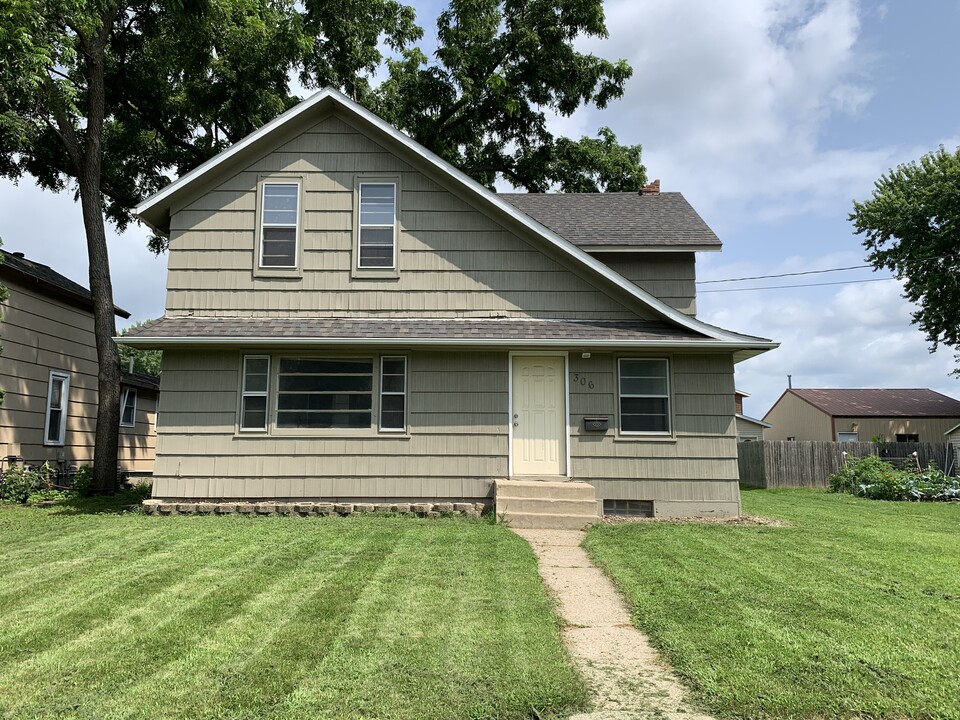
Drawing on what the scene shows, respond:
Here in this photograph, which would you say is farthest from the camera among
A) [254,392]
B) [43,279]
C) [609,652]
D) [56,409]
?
[56,409]

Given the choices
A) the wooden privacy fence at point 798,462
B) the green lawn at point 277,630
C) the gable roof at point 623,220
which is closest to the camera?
the green lawn at point 277,630

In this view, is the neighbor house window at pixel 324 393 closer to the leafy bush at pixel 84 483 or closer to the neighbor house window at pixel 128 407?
the leafy bush at pixel 84 483

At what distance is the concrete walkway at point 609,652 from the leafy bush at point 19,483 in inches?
401

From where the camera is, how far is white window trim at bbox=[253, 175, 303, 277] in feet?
37.4

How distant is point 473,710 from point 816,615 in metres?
3.13

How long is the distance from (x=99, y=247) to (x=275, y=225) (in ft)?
18.9

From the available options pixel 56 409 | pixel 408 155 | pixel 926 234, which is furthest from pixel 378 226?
pixel 926 234

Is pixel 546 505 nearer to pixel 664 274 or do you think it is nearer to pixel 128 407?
pixel 664 274

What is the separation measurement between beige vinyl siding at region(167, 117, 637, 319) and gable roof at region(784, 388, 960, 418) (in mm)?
29149

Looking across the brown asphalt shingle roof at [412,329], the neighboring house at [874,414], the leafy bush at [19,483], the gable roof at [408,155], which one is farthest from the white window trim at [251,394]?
the neighboring house at [874,414]

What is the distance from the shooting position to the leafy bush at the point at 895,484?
16.8 meters

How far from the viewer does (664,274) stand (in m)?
13.1

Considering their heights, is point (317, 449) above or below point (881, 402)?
below

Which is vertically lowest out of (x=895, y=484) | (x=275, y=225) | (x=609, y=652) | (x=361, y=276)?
(x=609, y=652)
